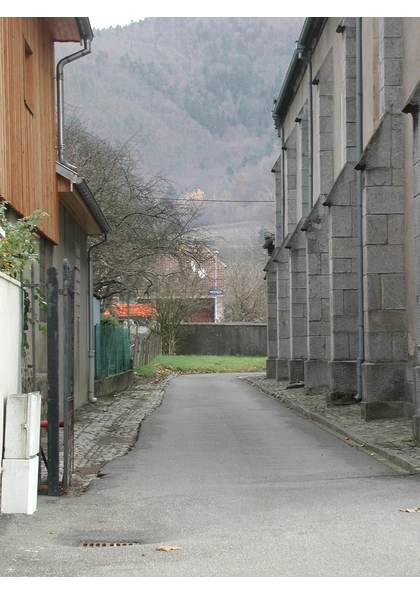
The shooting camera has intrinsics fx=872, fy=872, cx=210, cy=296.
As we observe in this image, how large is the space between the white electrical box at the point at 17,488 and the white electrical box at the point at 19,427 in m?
0.08

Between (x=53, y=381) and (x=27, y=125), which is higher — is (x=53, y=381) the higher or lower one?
the lower one

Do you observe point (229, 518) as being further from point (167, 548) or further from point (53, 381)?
point (53, 381)

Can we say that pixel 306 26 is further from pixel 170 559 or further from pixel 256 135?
pixel 256 135

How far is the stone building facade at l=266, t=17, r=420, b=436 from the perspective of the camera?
14.6 metres

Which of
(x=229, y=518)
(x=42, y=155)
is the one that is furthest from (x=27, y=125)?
(x=229, y=518)

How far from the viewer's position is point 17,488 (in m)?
6.81

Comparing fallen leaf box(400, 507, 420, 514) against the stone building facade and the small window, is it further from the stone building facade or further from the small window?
the small window

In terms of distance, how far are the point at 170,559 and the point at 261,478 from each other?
11.9ft

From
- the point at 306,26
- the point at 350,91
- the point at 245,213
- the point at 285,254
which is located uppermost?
the point at 245,213

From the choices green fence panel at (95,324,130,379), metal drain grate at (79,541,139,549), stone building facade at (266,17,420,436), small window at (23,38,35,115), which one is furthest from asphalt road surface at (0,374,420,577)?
green fence panel at (95,324,130,379)

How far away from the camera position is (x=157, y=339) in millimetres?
50219

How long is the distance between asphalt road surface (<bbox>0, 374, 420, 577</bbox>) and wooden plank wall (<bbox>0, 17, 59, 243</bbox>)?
13.2 ft

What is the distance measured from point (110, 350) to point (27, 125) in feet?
38.8
